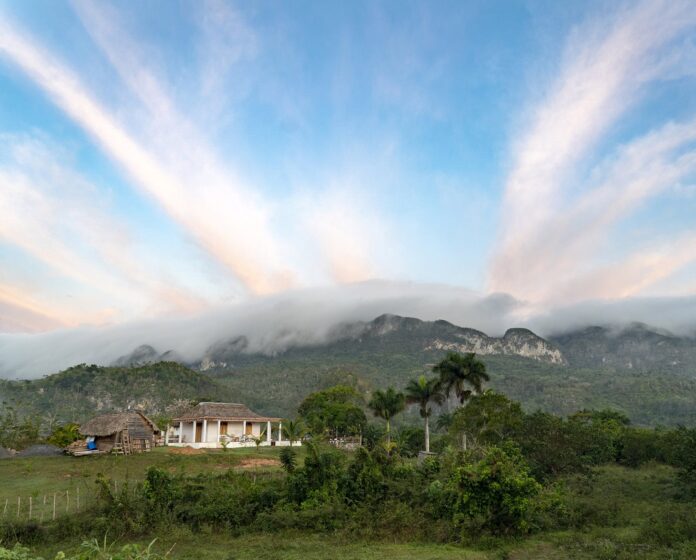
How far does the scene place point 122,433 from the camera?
39750mm

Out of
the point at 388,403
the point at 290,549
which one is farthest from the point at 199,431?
the point at 290,549

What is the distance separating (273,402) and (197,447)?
252 feet

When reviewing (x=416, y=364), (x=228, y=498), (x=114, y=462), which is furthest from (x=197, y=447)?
(x=416, y=364)

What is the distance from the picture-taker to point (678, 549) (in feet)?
40.2

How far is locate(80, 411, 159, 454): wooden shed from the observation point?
39594 mm

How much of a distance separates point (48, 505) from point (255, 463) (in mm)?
15524

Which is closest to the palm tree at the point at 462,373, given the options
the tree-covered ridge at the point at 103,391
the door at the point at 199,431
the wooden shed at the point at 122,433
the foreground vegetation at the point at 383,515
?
the foreground vegetation at the point at 383,515

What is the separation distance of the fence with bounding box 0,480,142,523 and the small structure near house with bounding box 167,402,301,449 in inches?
999

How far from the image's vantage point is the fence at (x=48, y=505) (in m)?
17.4

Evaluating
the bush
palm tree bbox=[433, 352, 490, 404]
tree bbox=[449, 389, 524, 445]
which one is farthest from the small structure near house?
the bush

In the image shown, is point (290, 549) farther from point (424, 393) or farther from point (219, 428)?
point (219, 428)

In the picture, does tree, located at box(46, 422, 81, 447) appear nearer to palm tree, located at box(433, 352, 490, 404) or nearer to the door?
the door

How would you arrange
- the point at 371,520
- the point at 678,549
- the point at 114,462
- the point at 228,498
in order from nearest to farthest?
the point at 678,549
the point at 371,520
the point at 228,498
the point at 114,462

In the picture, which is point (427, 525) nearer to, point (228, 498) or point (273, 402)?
point (228, 498)
